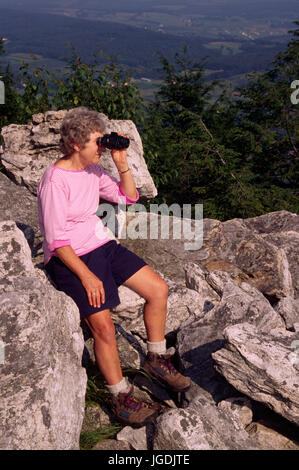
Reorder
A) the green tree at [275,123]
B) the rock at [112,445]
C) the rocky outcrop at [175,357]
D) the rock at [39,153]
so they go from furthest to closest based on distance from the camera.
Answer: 1. the green tree at [275,123]
2. the rock at [39,153]
3. the rock at [112,445]
4. the rocky outcrop at [175,357]

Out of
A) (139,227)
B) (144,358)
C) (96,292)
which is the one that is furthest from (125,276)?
(139,227)

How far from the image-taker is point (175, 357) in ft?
17.0

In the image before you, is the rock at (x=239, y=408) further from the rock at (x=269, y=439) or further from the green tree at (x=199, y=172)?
the green tree at (x=199, y=172)

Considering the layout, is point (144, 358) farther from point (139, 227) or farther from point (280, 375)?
point (139, 227)

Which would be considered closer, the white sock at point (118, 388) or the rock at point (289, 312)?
the white sock at point (118, 388)

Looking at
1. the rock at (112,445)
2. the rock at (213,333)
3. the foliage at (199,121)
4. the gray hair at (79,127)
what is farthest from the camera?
the foliage at (199,121)

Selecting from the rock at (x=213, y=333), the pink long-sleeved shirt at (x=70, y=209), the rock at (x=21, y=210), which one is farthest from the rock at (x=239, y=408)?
the rock at (x=21, y=210)

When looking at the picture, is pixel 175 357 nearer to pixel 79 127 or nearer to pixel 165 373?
pixel 165 373

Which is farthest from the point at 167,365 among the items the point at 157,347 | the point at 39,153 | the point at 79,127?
the point at 39,153

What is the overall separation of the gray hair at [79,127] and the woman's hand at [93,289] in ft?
4.49

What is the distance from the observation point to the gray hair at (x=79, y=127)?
4418mm

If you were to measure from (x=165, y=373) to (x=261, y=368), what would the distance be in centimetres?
101

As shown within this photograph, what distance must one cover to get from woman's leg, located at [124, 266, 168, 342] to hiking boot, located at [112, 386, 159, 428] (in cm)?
69
